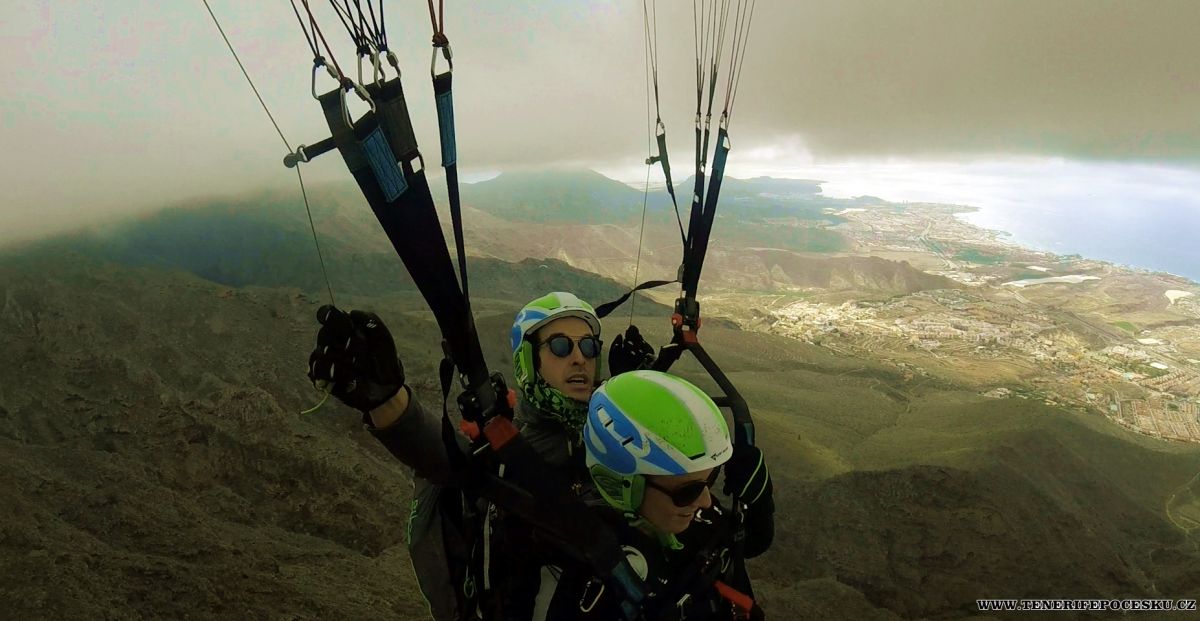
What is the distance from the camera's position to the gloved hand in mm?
4109

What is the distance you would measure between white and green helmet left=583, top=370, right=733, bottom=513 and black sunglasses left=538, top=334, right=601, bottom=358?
1919 millimetres

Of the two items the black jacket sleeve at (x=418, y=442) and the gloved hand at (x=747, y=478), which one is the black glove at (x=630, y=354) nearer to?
the gloved hand at (x=747, y=478)

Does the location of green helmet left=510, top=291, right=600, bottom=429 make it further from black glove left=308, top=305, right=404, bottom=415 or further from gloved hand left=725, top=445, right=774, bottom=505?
black glove left=308, top=305, right=404, bottom=415

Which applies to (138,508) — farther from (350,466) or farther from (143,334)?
(143,334)

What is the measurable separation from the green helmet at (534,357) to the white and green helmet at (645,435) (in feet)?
5.87

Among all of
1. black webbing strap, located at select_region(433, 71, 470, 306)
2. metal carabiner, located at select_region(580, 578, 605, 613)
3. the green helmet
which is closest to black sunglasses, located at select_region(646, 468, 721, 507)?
metal carabiner, located at select_region(580, 578, 605, 613)

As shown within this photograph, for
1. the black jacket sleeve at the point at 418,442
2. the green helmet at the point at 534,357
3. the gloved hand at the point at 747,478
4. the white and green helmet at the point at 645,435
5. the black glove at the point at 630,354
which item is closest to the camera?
the black jacket sleeve at the point at 418,442

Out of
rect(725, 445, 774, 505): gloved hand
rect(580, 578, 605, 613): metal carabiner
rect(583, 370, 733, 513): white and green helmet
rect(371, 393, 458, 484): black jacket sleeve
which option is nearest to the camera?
rect(371, 393, 458, 484): black jacket sleeve

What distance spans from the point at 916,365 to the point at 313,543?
85.4 m

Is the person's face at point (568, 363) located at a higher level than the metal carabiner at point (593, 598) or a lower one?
higher

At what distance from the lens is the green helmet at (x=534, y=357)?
16.6 feet

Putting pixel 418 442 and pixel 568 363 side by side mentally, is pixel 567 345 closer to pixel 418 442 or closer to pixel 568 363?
pixel 568 363

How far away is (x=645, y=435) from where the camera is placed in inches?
119

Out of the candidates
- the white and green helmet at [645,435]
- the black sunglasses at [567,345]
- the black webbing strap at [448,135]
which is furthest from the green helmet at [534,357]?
the black webbing strap at [448,135]
